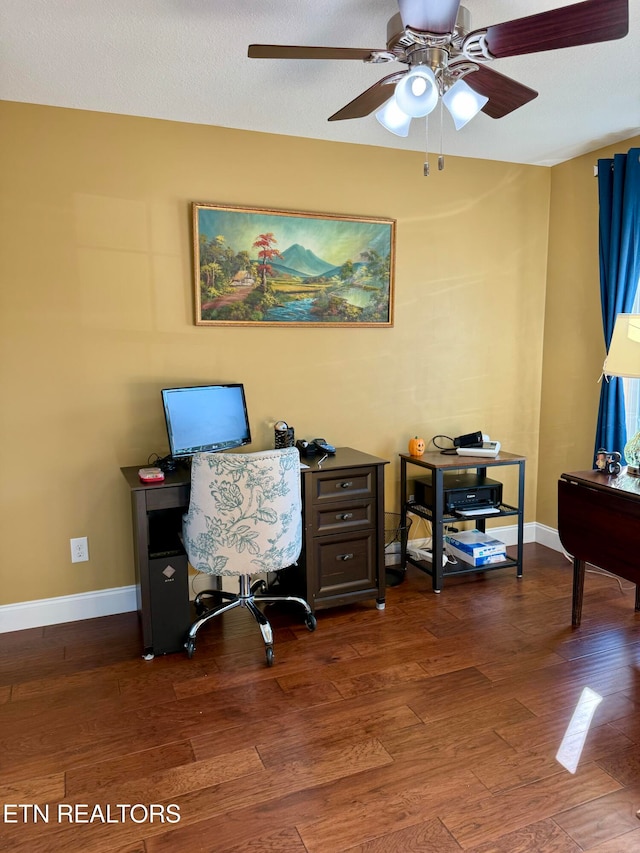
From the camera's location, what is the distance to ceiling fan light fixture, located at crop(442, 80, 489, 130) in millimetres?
2059

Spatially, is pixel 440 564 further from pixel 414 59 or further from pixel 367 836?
pixel 414 59

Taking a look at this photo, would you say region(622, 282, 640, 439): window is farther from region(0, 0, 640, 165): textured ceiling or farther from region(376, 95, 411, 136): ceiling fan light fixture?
region(376, 95, 411, 136): ceiling fan light fixture

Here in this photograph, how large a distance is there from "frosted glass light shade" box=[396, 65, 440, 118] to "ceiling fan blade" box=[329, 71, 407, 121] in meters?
0.10

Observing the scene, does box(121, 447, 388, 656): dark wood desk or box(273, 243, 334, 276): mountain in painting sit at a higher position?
box(273, 243, 334, 276): mountain in painting

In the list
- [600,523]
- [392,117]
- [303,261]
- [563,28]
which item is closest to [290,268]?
[303,261]

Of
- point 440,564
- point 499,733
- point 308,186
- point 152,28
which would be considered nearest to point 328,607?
point 440,564

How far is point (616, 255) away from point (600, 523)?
1.58m

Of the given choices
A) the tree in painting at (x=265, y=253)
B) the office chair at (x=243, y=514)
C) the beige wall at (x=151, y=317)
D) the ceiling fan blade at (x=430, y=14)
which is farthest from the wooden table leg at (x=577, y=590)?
the ceiling fan blade at (x=430, y=14)

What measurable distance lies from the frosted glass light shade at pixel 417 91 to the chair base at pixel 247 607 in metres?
2.03

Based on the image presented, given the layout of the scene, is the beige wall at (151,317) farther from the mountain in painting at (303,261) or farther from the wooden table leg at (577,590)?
the wooden table leg at (577,590)

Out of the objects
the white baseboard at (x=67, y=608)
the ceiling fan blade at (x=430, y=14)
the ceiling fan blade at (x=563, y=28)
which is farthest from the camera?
the white baseboard at (x=67, y=608)

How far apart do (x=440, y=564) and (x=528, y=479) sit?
116cm

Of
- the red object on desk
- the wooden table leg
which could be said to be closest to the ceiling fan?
the red object on desk

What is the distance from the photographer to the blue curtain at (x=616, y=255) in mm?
3256
